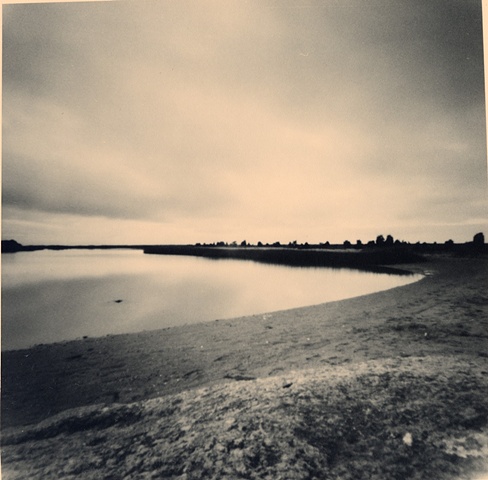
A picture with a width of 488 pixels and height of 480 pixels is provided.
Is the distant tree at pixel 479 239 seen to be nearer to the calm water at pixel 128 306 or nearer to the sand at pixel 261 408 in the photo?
the calm water at pixel 128 306

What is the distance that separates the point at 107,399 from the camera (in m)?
3.53

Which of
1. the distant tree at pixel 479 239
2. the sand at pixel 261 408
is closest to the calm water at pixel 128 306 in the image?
the sand at pixel 261 408

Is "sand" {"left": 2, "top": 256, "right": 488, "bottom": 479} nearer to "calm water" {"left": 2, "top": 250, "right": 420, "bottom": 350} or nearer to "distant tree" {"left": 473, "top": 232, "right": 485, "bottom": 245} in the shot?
"calm water" {"left": 2, "top": 250, "right": 420, "bottom": 350}

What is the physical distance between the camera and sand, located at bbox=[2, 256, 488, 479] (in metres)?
2.34

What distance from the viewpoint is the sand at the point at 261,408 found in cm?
234

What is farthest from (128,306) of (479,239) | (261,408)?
(479,239)

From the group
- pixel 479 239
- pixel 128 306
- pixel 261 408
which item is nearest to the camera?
pixel 261 408

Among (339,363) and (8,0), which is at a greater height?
(8,0)

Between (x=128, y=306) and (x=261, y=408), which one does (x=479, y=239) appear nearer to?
(x=128, y=306)

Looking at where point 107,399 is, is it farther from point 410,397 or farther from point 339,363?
point 410,397

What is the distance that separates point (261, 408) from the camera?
9.64 feet

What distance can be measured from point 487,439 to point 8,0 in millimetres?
8207

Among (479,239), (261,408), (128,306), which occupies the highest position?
(479,239)

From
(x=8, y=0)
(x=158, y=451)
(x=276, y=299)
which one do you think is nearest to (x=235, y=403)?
(x=158, y=451)
